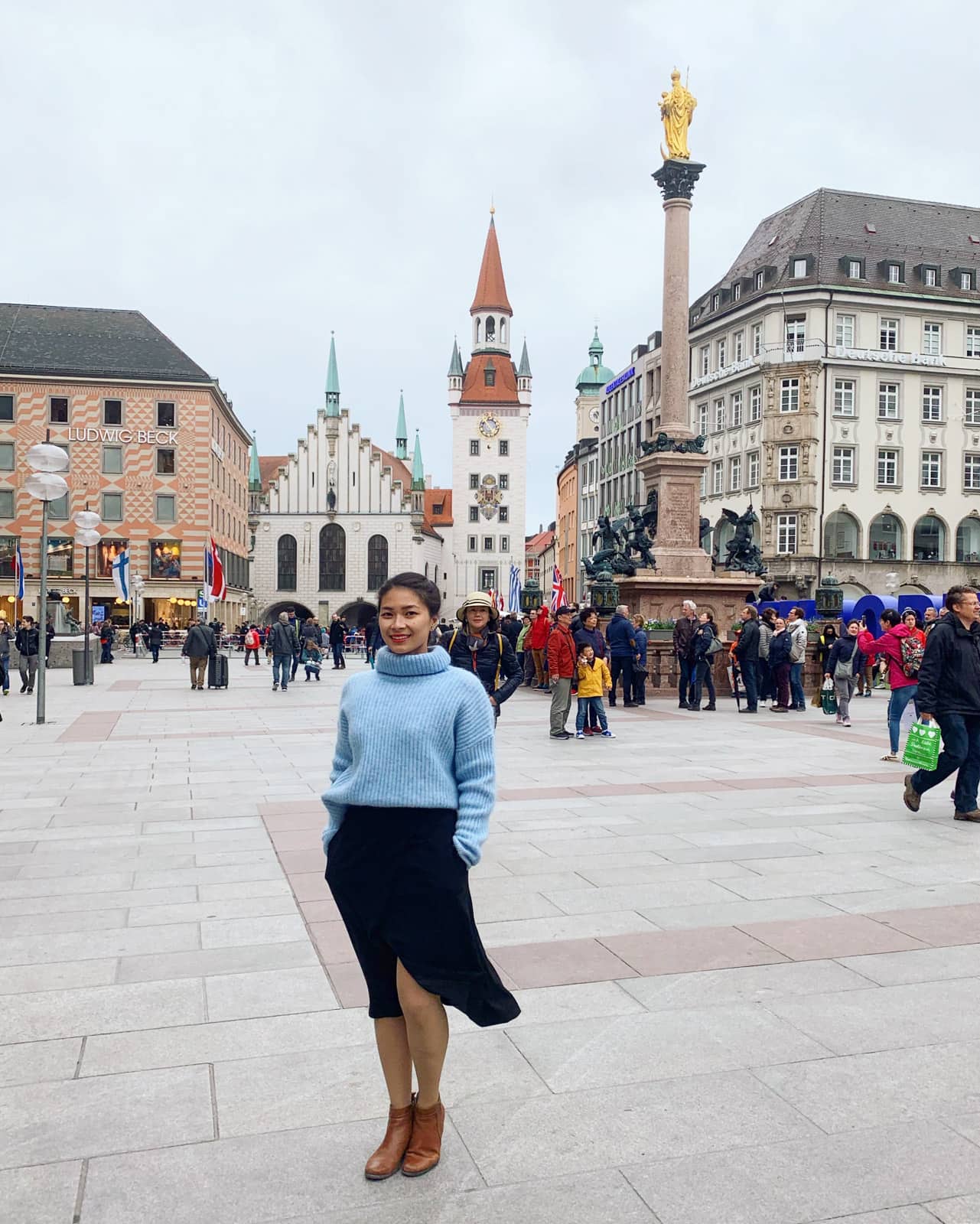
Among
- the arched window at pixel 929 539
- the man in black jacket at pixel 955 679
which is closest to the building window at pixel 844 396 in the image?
the arched window at pixel 929 539

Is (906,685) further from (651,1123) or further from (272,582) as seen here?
(272,582)

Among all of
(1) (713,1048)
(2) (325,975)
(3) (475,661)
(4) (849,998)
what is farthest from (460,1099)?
(3) (475,661)

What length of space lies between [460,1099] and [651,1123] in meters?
0.63

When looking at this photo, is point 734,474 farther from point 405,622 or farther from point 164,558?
point 405,622

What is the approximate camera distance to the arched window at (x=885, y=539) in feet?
187

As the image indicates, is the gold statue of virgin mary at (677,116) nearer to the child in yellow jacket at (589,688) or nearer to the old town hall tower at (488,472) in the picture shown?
the child in yellow jacket at (589,688)

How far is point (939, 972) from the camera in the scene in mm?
5148

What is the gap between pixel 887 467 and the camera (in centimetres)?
5772

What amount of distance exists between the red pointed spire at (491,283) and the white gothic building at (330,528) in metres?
17.8

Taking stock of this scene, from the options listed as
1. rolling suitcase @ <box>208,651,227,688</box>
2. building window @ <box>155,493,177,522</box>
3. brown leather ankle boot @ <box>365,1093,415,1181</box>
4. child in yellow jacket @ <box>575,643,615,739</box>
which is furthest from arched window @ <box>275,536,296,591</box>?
brown leather ankle boot @ <box>365,1093,415,1181</box>

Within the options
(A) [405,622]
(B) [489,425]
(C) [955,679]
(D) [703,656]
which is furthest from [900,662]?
(B) [489,425]

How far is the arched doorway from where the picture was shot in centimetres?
8869

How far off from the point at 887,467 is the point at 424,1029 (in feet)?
192

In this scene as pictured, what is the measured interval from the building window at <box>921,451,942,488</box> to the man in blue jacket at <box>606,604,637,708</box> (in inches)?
1703
